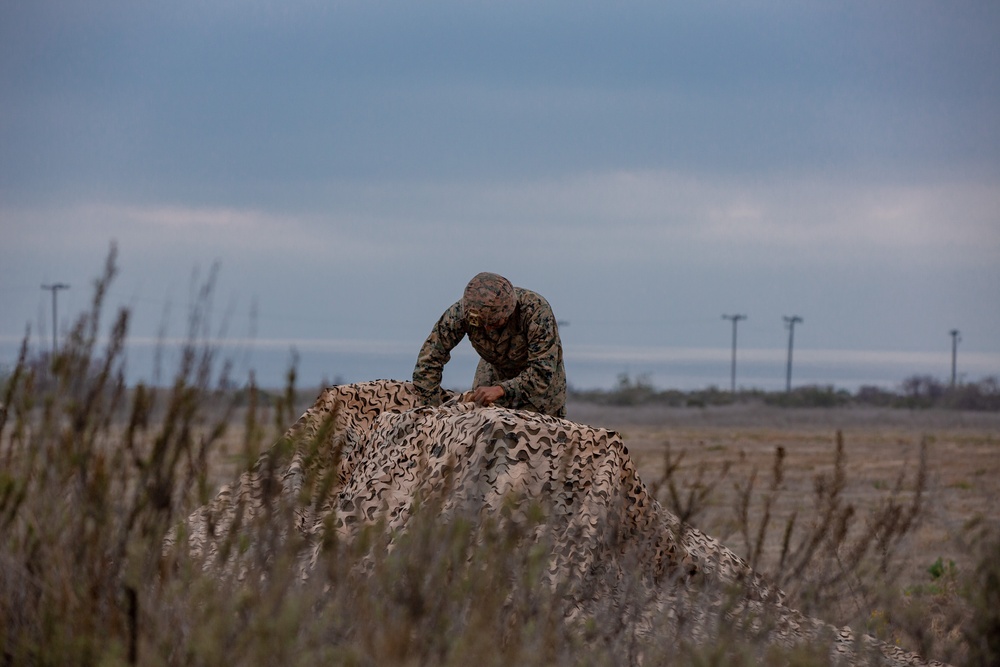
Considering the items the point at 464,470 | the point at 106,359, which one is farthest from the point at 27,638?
the point at 464,470

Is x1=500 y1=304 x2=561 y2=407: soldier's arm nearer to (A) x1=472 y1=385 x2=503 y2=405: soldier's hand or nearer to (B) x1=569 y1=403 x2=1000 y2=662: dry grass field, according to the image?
(A) x1=472 y1=385 x2=503 y2=405: soldier's hand

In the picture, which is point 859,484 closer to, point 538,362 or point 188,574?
point 538,362

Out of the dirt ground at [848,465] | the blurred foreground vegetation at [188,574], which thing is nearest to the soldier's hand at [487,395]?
the dirt ground at [848,465]

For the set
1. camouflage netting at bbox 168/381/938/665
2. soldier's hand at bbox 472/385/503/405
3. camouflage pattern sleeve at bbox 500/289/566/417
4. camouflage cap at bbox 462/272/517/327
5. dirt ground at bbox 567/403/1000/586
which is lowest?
dirt ground at bbox 567/403/1000/586

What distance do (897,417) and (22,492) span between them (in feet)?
155

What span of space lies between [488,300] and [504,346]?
65 centimetres

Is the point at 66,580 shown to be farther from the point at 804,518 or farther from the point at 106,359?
the point at 804,518

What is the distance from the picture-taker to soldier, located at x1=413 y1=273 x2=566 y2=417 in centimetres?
→ 684

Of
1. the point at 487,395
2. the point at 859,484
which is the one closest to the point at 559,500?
the point at 487,395

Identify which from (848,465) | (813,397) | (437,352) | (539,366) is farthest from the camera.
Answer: (813,397)

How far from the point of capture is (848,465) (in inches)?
830

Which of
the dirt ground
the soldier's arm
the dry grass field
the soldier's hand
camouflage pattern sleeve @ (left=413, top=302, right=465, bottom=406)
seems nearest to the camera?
the dry grass field

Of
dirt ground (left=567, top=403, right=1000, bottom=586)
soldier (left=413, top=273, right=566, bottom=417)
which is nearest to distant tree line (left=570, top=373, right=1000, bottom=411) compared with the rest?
dirt ground (left=567, top=403, right=1000, bottom=586)

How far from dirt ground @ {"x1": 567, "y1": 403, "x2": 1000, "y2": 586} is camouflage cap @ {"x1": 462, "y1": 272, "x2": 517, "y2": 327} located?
156 cm
